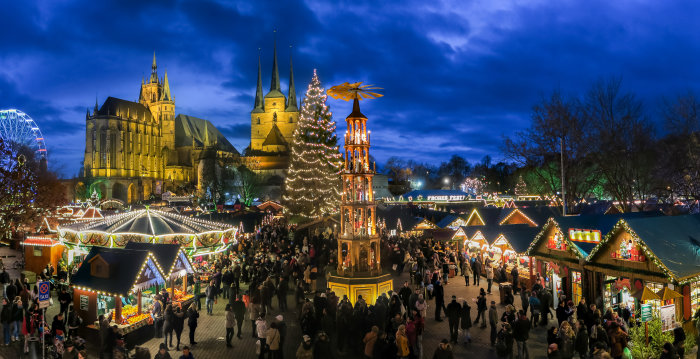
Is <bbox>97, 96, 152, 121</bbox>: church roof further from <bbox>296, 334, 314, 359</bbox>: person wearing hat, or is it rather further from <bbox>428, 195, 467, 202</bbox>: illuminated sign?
<bbox>296, 334, 314, 359</bbox>: person wearing hat

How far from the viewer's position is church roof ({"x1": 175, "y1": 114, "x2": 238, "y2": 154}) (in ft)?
325

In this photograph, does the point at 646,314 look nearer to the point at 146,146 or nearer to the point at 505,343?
the point at 505,343

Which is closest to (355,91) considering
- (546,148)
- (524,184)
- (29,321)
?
(29,321)

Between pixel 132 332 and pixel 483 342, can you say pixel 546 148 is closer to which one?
pixel 483 342

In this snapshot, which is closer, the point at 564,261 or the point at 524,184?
the point at 564,261

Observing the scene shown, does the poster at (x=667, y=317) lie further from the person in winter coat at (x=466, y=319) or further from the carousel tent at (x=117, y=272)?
the carousel tent at (x=117, y=272)

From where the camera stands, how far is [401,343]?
27.1 feet

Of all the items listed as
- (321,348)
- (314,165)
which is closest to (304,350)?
(321,348)

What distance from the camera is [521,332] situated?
895cm

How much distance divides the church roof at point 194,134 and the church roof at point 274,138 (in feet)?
56.5

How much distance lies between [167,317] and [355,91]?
919 cm

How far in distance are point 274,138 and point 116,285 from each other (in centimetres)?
7424

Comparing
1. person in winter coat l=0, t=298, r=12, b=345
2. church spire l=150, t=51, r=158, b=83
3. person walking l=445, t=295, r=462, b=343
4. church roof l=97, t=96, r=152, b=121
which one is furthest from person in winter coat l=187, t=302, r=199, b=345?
church spire l=150, t=51, r=158, b=83

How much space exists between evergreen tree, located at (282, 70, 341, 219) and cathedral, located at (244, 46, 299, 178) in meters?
42.7
